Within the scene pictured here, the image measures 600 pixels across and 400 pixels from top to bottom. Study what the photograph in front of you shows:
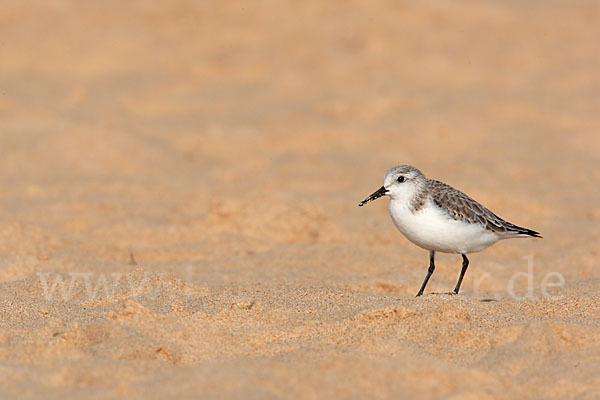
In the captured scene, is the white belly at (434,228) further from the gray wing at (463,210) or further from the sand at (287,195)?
the sand at (287,195)

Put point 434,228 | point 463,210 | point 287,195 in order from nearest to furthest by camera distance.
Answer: point 434,228
point 463,210
point 287,195

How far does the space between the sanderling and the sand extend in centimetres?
38

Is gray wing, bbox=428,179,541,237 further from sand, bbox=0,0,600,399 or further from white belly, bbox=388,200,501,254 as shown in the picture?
sand, bbox=0,0,600,399

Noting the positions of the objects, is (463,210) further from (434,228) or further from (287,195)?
(287,195)

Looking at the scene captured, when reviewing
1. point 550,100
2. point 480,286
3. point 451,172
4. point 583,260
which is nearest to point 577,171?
point 451,172

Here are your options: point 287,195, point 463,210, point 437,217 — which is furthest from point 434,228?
point 287,195

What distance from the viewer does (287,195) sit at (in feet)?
25.4

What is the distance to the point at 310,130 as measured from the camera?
9.52 m

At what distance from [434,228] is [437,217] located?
77mm

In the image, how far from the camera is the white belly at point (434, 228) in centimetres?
506

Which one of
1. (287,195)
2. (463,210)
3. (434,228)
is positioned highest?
(287,195)

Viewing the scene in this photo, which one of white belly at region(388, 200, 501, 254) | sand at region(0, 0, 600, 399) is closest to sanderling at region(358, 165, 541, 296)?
white belly at region(388, 200, 501, 254)

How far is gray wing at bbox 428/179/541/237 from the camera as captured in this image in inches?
203

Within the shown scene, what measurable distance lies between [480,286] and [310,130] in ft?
13.7
